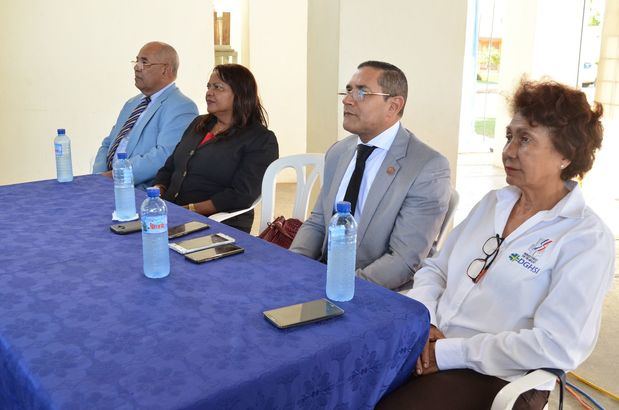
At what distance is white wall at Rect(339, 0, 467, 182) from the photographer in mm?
3736

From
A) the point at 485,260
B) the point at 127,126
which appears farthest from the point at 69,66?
the point at 485,260

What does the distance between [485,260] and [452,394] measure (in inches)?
16.6

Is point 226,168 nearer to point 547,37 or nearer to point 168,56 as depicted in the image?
point 168,56

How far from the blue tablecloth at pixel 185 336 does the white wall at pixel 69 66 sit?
3351 millimetres

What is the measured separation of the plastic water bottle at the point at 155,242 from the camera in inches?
62.1

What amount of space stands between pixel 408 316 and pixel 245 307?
400mm

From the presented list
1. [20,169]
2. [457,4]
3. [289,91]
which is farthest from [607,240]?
[289,91]

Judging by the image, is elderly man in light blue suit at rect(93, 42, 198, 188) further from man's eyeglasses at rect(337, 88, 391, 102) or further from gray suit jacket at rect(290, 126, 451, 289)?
gray suit jacket at rect(290, 126, 451, 289)

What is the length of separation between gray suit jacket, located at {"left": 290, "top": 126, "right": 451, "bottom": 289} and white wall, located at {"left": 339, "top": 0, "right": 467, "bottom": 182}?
1.61m

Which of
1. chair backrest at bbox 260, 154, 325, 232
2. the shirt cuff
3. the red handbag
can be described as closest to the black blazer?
chair backrest at bbox 260, 154, 325, 232

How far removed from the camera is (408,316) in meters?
1.43

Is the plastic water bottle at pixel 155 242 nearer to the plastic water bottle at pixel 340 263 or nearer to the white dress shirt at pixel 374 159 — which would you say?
the plastic water bottle at pixel 340 263

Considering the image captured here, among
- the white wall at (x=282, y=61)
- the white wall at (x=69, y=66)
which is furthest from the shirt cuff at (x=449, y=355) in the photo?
the white wall at (x=282, y=61)

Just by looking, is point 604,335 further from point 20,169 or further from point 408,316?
point 20,169
